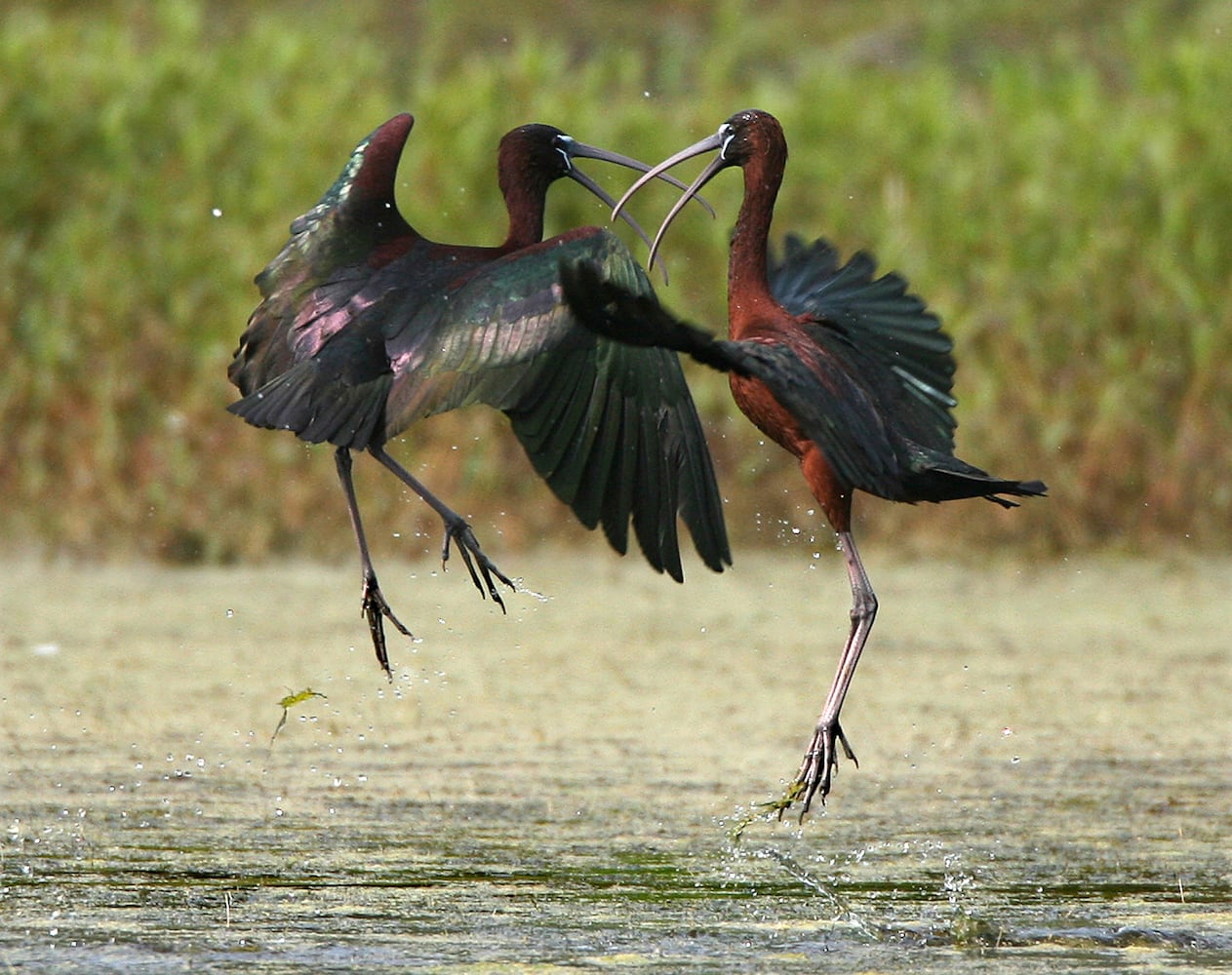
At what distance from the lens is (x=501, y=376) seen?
4.42 metres

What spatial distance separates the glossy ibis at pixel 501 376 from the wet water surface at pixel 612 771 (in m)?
0.55

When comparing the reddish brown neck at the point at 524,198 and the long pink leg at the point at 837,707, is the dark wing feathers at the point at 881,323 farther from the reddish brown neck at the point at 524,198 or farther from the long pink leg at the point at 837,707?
the reddish brown neck at the point at 524,198

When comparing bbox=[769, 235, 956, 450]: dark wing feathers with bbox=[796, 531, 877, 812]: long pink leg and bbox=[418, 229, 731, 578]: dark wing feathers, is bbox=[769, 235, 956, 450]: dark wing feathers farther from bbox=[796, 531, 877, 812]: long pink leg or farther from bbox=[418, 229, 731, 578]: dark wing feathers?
bbox=[418, 229, 731, 578]: dark wing feathers

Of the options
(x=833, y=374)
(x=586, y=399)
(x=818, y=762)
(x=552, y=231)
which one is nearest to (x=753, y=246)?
(x=833, y=374)

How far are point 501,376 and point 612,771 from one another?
1.16m

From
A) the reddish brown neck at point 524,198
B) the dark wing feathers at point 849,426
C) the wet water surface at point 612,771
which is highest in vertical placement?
the reddish brown neck at point 524,198

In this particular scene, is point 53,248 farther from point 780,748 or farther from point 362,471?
point 780,748

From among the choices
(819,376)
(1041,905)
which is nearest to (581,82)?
(819,376)

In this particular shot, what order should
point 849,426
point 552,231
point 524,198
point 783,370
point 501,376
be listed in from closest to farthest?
1. point 783,370
2. point 849,426
3. point 501,376
4. point 524,198
5. point 552,231

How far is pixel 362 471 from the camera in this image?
7746mm

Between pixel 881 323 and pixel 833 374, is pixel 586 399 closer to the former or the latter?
pixel 833 374

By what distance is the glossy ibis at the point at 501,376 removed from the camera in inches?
173

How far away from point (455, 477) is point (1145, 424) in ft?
7.15

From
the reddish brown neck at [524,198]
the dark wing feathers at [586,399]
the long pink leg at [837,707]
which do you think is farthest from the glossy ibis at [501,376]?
the long pink leg at [837,707]
